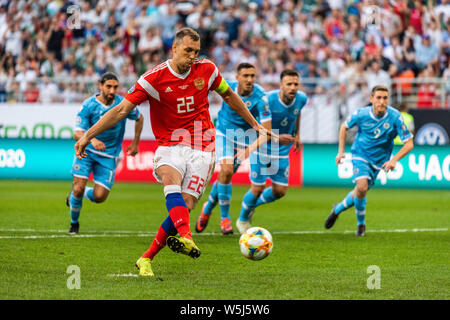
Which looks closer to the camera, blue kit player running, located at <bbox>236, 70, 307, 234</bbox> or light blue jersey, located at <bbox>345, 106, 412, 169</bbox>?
light blue jersey, located at <bbox>345, 106, 412, 169</bbox>

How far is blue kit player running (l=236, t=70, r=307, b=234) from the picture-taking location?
12.0 meters

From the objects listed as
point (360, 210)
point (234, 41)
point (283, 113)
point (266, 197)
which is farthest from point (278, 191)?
point (234, 41)

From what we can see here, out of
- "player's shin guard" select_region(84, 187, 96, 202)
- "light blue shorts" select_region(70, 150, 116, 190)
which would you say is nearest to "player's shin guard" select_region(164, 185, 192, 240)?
"light blue shorts" select_region(70, 150, 116, 190)

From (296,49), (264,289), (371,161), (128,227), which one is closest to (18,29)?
(296,49)

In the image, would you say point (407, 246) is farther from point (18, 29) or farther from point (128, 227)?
point (18, 29)

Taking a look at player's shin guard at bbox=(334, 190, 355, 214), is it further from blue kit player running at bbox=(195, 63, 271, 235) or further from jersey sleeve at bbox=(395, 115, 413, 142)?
blue kit player running at bbox=(195, 63, 271, 235)

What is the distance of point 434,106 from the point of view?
20.6 m

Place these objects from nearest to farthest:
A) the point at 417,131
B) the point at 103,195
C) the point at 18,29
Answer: the point at 103,195 → the point at 417,131 → the point at 18,29

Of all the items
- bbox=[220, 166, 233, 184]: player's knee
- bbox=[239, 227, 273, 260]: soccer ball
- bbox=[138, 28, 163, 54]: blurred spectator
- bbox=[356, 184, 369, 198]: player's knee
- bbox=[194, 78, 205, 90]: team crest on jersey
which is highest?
bbox=[138, 28, 163, 54]: blurred spectator

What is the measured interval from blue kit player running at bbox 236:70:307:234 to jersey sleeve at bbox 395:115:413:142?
145 cm

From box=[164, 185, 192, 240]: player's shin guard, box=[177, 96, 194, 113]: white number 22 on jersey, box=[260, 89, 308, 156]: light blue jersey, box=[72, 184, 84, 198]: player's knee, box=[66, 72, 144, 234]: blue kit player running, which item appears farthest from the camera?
box=[260, 89, 308, 156]: light blue jersey

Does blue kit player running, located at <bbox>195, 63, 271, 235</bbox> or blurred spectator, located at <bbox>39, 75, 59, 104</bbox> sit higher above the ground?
blurred spectator, located at <bbox>39, 75, 59, 104</bbox>

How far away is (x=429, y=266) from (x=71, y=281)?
3792mm

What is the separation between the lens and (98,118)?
11242 mm
